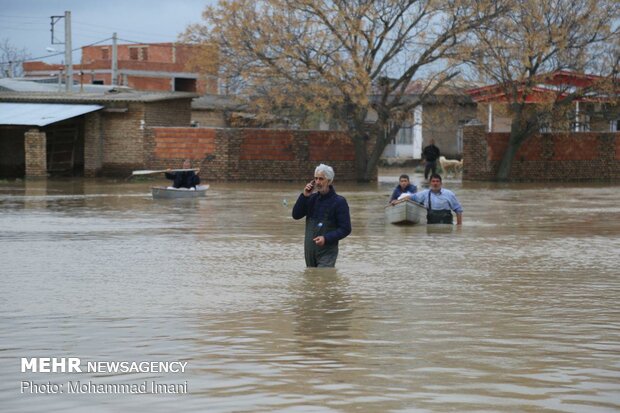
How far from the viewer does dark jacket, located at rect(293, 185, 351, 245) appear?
42.4ft

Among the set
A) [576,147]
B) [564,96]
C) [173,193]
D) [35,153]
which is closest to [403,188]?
[173,193]

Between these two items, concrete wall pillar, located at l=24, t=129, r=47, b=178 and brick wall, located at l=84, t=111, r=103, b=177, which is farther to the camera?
brick wall, located at l=84, t=111, r=103, b=177

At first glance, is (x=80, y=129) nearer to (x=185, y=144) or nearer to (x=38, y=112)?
(x=38, y=112)

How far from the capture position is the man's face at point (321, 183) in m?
12.8

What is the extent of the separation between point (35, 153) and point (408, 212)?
80.5ft

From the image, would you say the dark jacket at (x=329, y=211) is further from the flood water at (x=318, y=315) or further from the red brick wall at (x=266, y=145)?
the red brick wall at (x=266, y=145)

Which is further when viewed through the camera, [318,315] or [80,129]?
[80,129]

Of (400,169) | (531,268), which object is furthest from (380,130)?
(531,268)

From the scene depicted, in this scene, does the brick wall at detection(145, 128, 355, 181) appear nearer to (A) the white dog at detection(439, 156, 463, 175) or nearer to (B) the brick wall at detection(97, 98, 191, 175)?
(B) the brick wall at detection(97, 98, 191, 175)

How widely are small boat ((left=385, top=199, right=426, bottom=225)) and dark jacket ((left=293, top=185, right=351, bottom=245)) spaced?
7647 millimetres

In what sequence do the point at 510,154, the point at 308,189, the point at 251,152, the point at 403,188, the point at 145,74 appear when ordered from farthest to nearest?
the point at 145,74, the point at 510,154, the point at 251,152, the point at 403,188, the point at 308,189

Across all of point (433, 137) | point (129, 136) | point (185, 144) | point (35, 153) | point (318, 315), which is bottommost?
point (318, 315)

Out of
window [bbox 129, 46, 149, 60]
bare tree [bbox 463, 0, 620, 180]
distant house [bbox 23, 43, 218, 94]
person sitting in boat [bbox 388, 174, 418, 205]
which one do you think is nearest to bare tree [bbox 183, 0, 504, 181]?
bare tree [bbox 463, 0, 620, 180]

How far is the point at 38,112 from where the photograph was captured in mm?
43844
